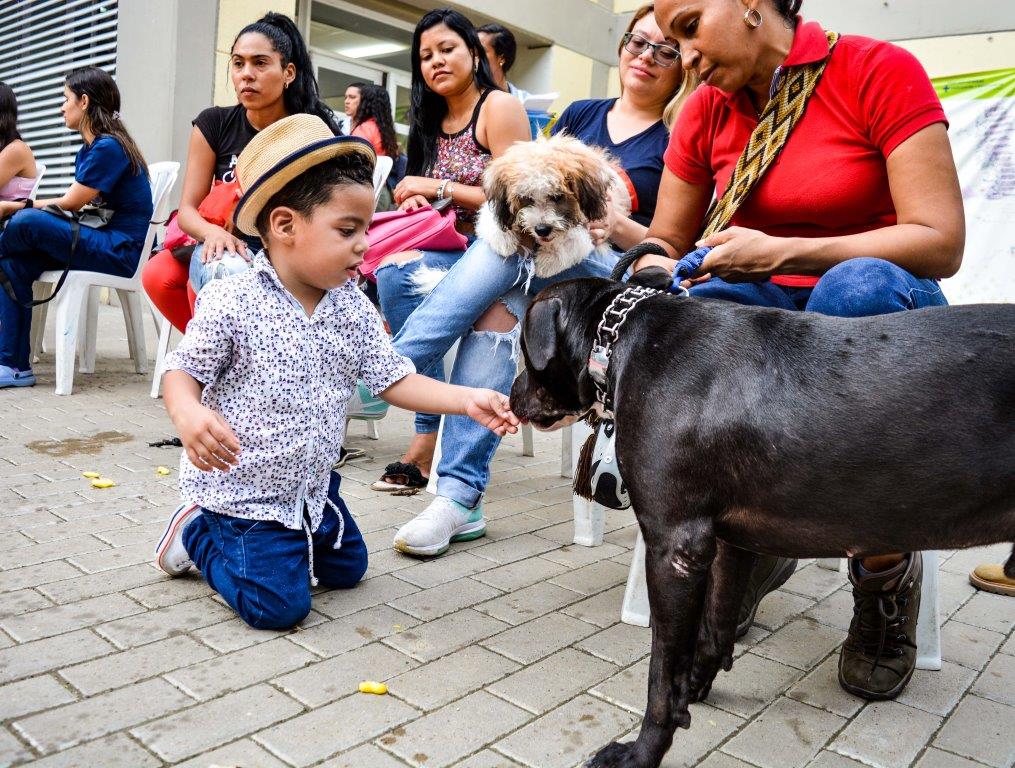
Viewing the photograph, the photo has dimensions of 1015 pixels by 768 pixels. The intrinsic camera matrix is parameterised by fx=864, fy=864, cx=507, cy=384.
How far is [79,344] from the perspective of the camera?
703 cm

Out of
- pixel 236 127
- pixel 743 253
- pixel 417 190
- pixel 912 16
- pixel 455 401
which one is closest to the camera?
pixel 743 253

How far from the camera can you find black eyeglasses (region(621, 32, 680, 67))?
3919mm

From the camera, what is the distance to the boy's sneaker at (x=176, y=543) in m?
2.92

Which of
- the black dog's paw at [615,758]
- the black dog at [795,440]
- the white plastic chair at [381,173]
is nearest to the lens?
the black dog at [795,440]

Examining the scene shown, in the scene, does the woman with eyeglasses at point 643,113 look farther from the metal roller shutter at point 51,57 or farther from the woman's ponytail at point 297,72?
the metal roller shutter at point 51,57

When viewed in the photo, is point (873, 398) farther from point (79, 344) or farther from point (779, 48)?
point (79, 344)

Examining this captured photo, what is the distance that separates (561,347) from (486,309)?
4.73ft

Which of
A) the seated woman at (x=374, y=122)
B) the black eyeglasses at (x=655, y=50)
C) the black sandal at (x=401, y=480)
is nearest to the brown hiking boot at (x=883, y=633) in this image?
the black sandal at (x=401, y=480)

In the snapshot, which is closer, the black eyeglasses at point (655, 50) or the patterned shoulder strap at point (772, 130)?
the patterned shoulder strap at point (772, 130)

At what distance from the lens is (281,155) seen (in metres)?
2.77

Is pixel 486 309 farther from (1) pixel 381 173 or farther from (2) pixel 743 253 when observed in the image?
(1) pixel 381 173

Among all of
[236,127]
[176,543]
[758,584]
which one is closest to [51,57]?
[236,127]

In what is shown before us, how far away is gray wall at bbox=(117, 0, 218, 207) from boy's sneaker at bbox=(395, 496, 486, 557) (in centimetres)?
783

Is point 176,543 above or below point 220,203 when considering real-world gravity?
below
